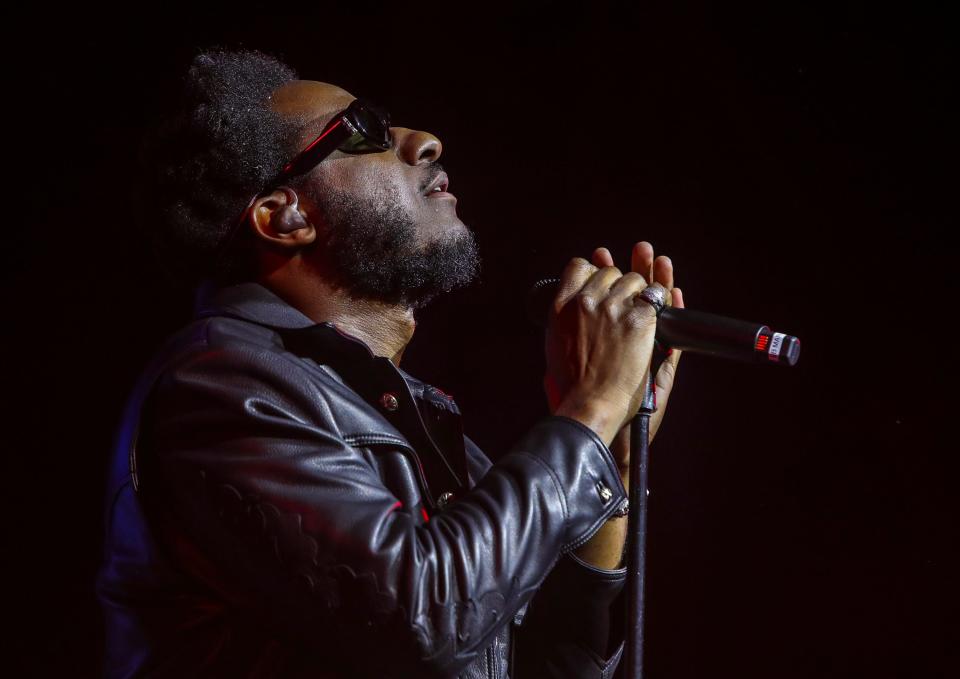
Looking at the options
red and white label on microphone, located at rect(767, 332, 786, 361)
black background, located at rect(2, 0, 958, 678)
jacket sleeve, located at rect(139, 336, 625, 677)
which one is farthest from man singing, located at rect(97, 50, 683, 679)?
black background, located at rect(2, 0, 958, 678)

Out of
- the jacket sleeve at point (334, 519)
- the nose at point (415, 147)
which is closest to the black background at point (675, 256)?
the nose at point (415, 147)

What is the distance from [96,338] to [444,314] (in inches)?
41.5

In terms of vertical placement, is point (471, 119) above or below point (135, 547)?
above

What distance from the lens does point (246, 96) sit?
1.92m

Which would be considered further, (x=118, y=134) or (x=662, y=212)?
(x=662, y=212)

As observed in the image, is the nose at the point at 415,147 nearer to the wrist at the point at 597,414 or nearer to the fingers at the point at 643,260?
the fingers at the point at 643,260

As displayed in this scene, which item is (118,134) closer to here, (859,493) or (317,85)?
(317,85)

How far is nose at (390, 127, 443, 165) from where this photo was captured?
191cm

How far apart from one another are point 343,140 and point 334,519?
3.14 feet

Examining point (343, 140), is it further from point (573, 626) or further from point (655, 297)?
point (573, 626)

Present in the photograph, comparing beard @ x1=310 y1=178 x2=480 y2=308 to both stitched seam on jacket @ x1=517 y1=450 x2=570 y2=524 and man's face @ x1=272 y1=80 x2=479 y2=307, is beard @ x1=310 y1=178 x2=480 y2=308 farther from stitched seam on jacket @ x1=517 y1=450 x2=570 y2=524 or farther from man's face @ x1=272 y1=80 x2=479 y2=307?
stitched seam on jacket @ x1=517 y1=450 x2=570 y2=524

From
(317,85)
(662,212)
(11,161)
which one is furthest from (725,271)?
(11,161)

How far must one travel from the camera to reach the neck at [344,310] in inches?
70.2

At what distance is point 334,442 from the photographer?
127 cm
